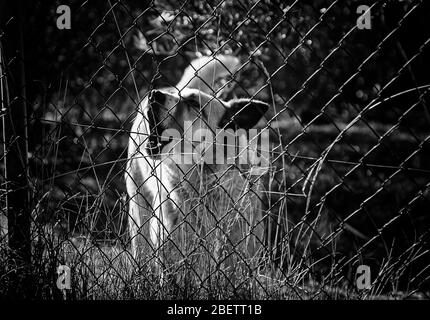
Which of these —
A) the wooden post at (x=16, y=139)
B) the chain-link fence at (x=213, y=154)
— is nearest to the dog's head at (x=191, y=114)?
the chain-link fence at (x=213, y=154)

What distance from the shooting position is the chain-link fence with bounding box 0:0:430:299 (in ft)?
6.27

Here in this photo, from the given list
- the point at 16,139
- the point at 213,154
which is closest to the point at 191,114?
the point at 213,154

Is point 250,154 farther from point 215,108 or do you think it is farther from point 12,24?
point 12,24

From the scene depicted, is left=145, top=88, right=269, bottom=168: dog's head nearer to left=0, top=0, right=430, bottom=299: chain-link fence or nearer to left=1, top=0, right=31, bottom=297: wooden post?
left=0, top=0, right=430, bottom=299: chain-link fence

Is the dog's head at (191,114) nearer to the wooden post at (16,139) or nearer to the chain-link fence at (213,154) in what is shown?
the chain-link fence at (213,154)

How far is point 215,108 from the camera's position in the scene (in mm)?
3195

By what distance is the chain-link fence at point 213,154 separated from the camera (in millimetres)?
1912

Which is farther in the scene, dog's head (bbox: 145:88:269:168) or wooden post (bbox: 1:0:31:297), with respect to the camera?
dog's head (bbox: 145:88:269:168)

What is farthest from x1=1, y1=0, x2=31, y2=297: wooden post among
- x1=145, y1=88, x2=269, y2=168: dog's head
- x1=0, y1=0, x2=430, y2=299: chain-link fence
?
x1=145, y1=88, x2=269, y2=168: dog's head

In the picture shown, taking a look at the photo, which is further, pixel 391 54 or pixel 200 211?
pixel 391 54

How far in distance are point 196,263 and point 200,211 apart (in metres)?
0.37

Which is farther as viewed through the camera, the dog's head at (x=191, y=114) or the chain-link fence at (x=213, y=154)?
the dog's head at (x=191, y=114)

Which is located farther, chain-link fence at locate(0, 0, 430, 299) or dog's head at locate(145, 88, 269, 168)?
dog's head at locate(145, 88, 269, 168)
